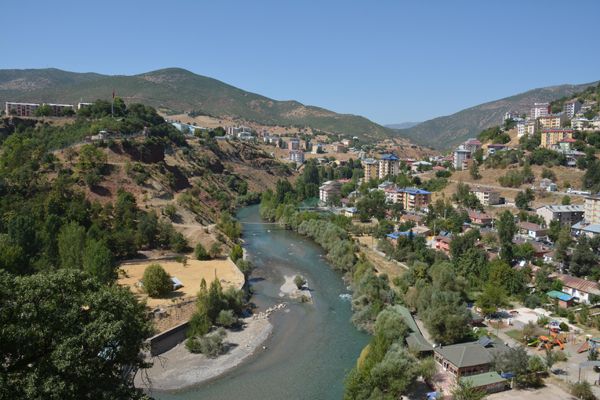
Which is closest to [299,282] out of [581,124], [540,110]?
[581,124]

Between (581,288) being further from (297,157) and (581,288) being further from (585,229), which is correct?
(297,157)

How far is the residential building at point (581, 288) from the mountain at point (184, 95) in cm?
11957

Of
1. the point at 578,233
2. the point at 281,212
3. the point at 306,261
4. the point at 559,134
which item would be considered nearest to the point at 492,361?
the point at 306,261

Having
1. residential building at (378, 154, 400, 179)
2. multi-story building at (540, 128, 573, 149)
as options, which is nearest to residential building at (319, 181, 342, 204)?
residential building at (378, 154, 400, 179)

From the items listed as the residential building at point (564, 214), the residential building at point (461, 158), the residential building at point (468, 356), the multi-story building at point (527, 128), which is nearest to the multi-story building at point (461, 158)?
the residential building at point (461, 158)

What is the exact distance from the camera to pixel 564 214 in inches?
1585

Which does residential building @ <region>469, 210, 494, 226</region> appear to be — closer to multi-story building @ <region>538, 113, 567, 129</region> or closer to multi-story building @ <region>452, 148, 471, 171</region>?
multi-story building @ <region>452, 148, 471, 171</region>

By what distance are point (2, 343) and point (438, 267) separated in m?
23.9

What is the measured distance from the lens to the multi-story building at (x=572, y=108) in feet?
221

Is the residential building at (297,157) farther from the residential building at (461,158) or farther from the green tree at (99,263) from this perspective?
the green tree at (99,263)

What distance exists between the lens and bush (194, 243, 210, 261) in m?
34.1

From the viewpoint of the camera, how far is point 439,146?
7028 inches

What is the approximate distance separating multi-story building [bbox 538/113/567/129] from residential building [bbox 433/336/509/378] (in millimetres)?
52370

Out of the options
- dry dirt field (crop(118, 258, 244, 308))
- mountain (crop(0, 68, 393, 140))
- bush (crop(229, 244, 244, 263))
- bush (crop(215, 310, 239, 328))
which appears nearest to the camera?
bush (crop(215, 310, 239, 328))
